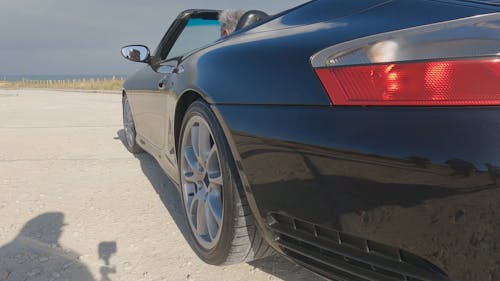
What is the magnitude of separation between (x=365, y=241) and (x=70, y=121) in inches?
279

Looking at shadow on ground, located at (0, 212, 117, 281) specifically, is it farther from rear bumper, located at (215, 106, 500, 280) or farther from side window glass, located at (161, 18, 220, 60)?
side window glass, located at (161, 18, 220, 60)

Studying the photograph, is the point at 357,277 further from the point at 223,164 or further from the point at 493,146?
the point at 223,164

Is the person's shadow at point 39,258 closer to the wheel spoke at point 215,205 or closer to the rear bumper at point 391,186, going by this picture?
the wheel spoke at point 215,205

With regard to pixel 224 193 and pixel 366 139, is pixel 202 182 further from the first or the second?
pixel 366 139

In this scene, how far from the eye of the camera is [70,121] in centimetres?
716

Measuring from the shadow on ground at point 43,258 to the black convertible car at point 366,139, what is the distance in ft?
2.22

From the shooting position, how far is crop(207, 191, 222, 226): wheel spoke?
1.79 meters

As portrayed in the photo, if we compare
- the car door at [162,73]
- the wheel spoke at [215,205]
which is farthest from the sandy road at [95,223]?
the car door at [162,73]

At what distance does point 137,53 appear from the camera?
11.0 ft

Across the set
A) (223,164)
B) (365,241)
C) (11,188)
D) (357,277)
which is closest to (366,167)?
(365,241)

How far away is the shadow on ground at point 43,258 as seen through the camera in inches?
69.9

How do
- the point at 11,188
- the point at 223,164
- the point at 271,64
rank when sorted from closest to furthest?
the point at 271,64 → the point at 223,164 → the point at 11,188

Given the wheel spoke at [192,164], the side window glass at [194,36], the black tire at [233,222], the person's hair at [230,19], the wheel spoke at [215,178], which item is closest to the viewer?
the black tire at [233,222]

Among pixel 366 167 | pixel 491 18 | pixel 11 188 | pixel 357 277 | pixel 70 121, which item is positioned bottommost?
pixel 70 121
